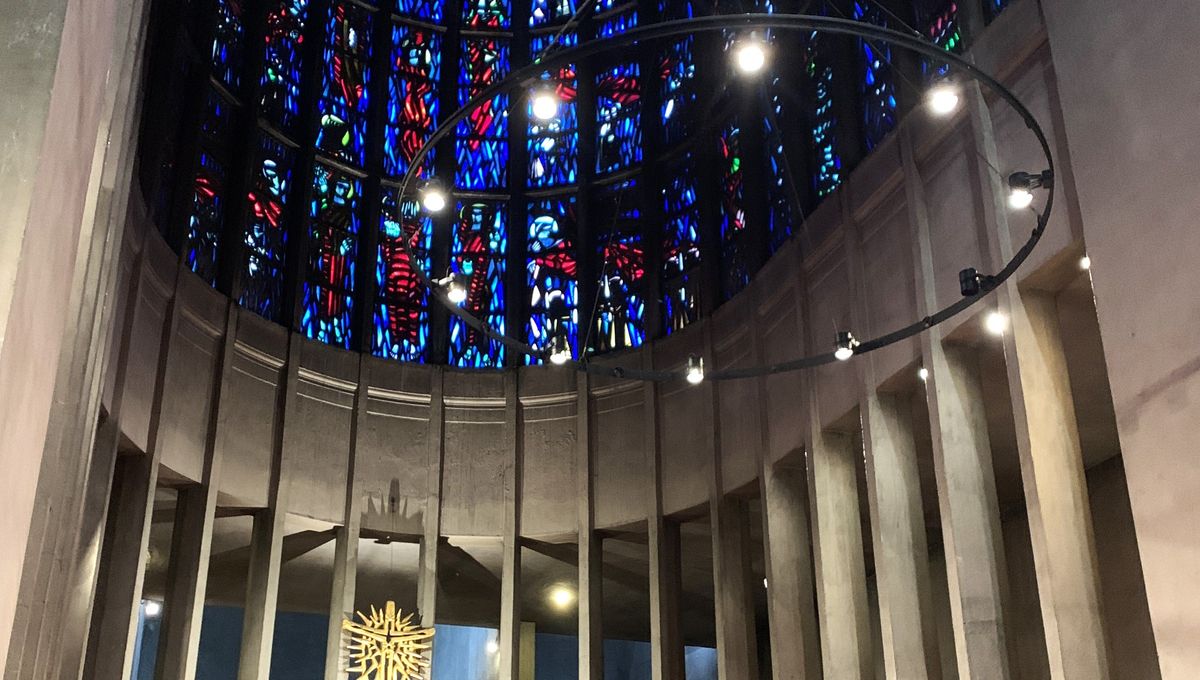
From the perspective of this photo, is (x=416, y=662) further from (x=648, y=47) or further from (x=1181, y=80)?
(x=1181, y=80)

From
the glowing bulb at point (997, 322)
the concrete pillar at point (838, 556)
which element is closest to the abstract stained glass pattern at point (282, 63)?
the concrete pillar at point (838, 556)

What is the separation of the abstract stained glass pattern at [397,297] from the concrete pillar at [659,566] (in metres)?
3.35

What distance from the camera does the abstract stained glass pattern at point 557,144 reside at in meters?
16.9

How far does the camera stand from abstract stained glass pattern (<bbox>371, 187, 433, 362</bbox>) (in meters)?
15.9

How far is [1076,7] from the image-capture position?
8.11m

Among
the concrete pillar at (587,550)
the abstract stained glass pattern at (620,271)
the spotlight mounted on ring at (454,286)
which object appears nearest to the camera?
the spotlight mounted on ring at (454,286)

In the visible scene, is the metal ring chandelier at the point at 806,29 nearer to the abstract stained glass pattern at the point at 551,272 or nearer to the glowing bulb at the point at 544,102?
the glowing bulb at the point at 544,102

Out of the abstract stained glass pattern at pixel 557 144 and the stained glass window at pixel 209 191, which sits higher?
the abstract stained glass pattern at pixel 557 144

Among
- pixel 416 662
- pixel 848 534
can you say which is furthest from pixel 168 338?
pixel 848 534

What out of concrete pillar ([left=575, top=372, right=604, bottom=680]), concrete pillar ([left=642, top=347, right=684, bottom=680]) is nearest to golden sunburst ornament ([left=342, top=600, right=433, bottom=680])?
concrete pillar ([left=575, top=372, right=604, bottom=680])

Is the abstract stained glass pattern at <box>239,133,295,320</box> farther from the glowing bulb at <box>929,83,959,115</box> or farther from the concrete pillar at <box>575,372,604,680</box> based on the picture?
the glowing bulb at <box>929,83,959,115</box>

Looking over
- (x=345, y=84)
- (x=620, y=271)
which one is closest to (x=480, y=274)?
(x=620, y=271)

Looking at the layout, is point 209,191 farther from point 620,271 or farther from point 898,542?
point 898,542

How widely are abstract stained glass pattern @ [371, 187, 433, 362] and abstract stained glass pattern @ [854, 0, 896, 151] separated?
639 centimetres
